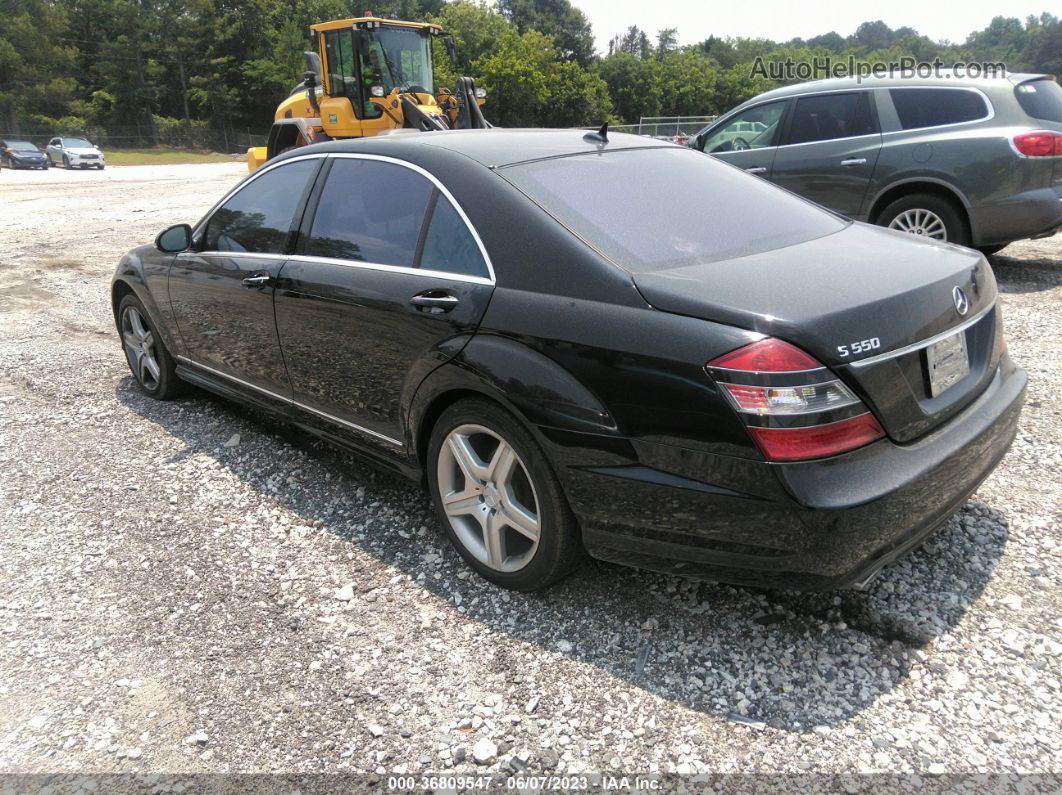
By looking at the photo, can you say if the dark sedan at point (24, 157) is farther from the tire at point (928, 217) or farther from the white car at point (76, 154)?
the tire at point (928, 217)

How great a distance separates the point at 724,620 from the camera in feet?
9.27

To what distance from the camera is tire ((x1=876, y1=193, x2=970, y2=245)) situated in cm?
703

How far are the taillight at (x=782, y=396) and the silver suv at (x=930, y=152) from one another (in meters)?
5.08

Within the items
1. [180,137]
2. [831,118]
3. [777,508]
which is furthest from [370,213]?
[180,137]

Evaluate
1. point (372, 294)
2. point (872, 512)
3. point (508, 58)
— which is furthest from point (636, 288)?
point (508, 58)

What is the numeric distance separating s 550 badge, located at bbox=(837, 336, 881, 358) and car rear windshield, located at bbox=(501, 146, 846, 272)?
632mm

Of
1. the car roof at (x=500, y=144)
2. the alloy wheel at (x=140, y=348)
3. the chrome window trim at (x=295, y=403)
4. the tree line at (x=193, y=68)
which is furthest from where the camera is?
the tree line at (x=193, y=68)

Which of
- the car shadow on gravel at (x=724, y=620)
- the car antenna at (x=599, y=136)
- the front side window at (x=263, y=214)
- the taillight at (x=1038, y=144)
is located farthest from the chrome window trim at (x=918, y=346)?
the taillight at (x=1038, y=144)

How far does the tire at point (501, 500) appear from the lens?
2730 mm

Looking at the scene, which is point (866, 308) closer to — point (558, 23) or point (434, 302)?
point (434, 302)

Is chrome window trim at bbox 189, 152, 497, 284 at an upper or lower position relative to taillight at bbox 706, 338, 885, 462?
upper

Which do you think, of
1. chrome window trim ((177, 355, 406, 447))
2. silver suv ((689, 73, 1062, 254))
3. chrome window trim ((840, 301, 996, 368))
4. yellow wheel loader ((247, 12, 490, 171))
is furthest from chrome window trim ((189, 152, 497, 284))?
yellow wheel loader ((247, 12, 490, 171))

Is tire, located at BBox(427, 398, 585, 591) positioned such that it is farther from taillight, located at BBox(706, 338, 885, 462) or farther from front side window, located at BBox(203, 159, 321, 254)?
front side window, located at BBox(203, 159, 321, 254)

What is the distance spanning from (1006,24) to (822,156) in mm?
207720
